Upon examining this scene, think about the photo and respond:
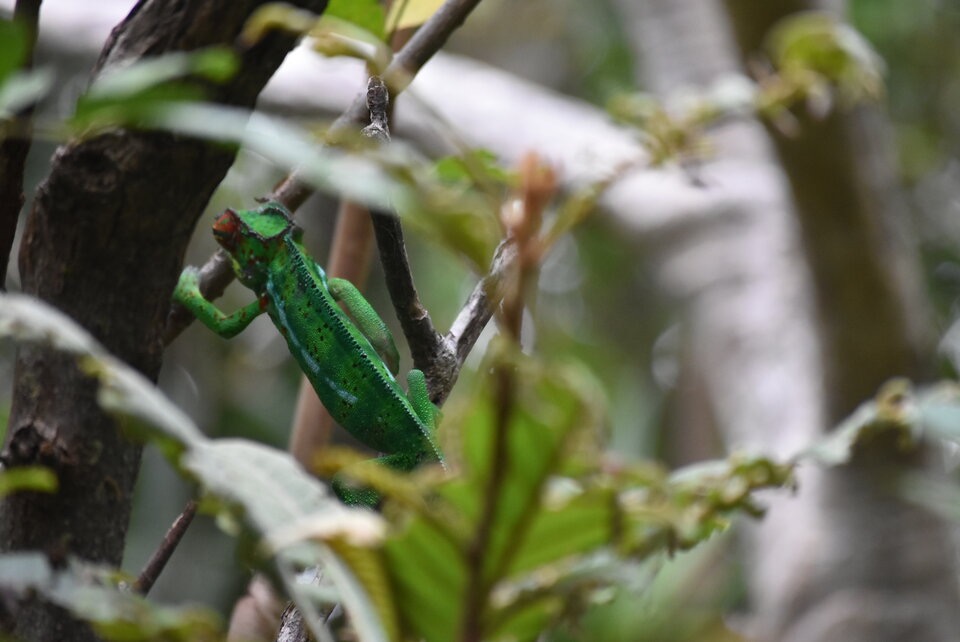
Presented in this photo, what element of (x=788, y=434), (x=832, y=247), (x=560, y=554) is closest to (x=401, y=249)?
(x=560, y=554)

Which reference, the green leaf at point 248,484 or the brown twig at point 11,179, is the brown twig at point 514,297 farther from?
the brown twig at point 11,179

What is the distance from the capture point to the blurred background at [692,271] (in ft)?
10.9

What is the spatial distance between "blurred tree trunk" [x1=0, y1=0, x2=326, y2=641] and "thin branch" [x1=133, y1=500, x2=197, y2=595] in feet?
0.13

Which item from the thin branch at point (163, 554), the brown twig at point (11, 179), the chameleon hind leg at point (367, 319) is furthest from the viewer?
the chameleon hind leg at point (367, 319)

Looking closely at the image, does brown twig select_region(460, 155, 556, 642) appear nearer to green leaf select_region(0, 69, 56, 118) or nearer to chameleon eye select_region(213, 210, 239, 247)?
green leaf select_region(0, 69, 56, 118)

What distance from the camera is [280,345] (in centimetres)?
555

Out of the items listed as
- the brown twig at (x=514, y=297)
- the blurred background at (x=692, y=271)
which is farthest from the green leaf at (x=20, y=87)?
the blurred background at (x=692, y=271)

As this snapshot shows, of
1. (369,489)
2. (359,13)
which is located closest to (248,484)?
(359,13)

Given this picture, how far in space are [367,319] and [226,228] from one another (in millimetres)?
301

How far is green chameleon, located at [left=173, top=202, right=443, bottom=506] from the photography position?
186cm

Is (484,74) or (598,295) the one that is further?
(598,295)

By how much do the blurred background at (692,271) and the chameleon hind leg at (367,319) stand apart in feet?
2.83

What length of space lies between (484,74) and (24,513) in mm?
4070

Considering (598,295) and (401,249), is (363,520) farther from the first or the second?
(598,295)
